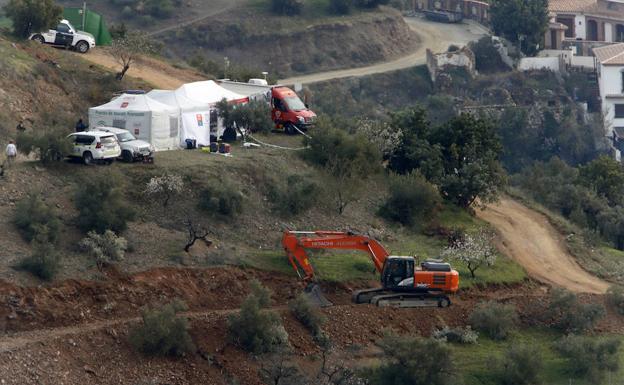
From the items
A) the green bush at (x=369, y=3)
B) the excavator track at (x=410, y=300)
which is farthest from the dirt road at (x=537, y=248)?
the green bush at (x=369, y=3)

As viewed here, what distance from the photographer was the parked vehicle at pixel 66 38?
193ft

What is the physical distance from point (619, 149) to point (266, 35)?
2074cm

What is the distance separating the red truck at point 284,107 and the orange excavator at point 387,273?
13.1 meters

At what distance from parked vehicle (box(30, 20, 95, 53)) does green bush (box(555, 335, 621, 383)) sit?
2558 centimetres

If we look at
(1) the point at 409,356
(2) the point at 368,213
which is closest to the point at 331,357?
(1) the point at 409,356

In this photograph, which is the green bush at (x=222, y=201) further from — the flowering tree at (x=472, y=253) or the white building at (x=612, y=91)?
the white building at (x=612, y=91)

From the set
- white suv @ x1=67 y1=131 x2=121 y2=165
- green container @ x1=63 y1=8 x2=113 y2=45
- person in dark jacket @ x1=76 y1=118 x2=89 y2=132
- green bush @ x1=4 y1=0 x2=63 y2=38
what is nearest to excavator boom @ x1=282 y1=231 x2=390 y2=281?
white suv @ x1=67 y1=131 x2=121 y2=165

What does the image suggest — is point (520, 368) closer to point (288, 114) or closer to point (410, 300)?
point (410, 300)

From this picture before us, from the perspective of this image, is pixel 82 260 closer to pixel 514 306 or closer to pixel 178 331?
pixel 178 331

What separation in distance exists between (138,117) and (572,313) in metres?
15.2

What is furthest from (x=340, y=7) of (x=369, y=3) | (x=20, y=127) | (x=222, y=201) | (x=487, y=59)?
(x=222, y=201)

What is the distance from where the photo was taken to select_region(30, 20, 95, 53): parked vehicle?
5887 centimetres

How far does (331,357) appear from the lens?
4012 centimetres

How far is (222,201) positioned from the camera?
4562 centimetres
